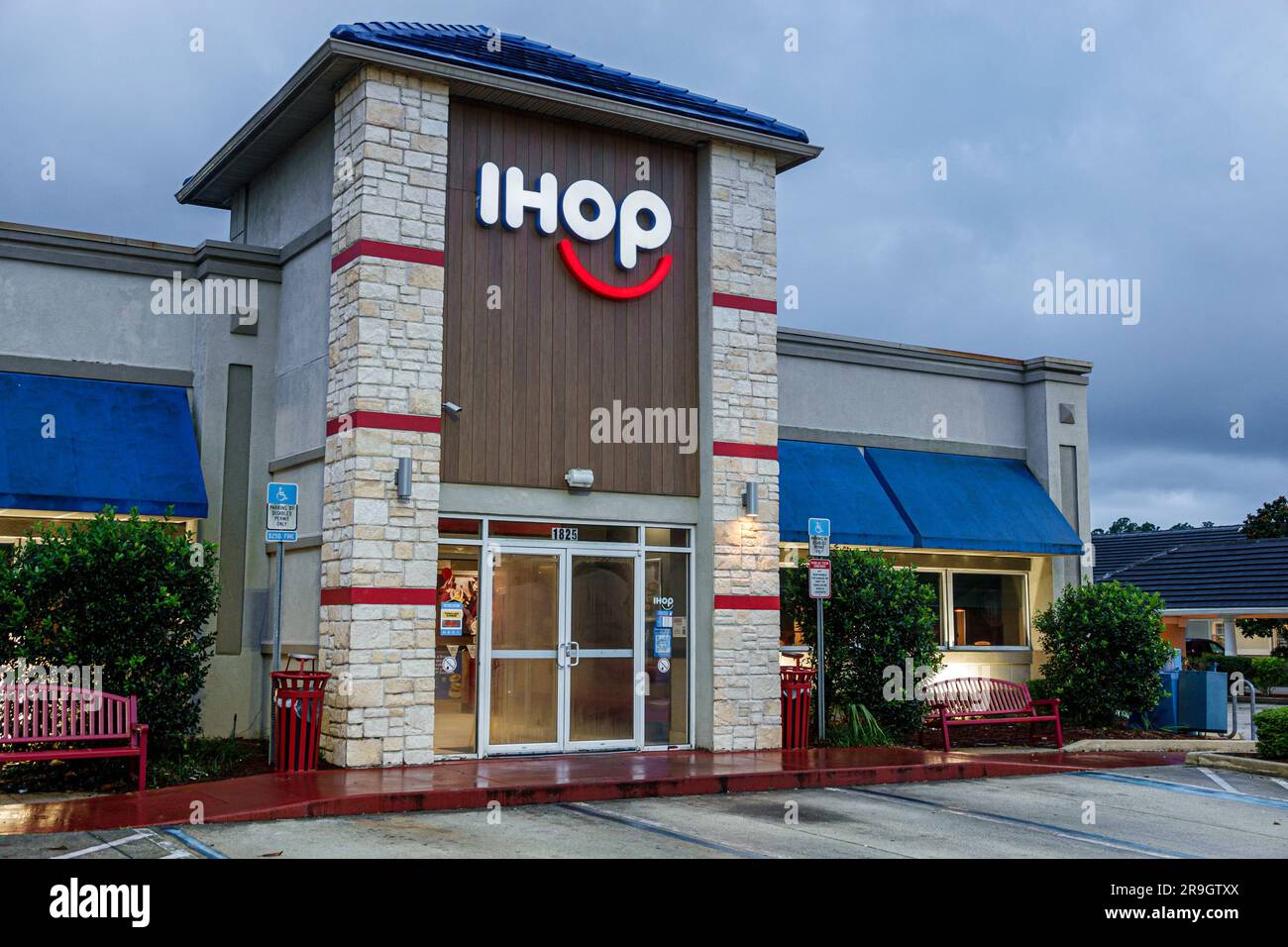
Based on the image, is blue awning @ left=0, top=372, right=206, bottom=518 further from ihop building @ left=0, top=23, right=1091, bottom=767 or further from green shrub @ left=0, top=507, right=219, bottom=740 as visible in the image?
green shrub @ left=0, top=507, right=219, bottom=740

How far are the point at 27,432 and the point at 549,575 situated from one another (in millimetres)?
6528

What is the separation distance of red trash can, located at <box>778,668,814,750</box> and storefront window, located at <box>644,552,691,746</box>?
136 cm

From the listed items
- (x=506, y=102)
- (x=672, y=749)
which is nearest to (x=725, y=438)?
(x=672, y=749)

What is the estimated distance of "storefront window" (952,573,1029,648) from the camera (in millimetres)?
21031

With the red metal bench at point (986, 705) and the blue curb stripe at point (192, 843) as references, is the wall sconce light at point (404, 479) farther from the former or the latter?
the red metal bench at point (986, 705)

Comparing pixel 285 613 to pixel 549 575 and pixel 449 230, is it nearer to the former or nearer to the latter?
pixel 549 575

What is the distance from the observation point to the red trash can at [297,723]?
1320cm

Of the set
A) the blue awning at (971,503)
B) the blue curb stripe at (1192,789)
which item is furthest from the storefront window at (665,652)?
the blue awning at (971,503)

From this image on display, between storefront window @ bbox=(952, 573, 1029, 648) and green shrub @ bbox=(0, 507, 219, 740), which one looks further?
storefront window @ bbox=(952, 573, 1029, 648)

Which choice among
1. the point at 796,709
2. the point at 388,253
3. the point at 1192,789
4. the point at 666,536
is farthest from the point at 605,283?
the point at 1192,789

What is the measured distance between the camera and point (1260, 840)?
431 inches

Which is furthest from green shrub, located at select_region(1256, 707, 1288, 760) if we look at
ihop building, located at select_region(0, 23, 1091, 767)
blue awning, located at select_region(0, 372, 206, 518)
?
blue awning, located at select_region(0, 372, 206, 518)

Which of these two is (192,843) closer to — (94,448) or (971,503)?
(94,448)

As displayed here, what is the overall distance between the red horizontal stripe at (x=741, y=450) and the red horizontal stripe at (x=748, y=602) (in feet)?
6.09
